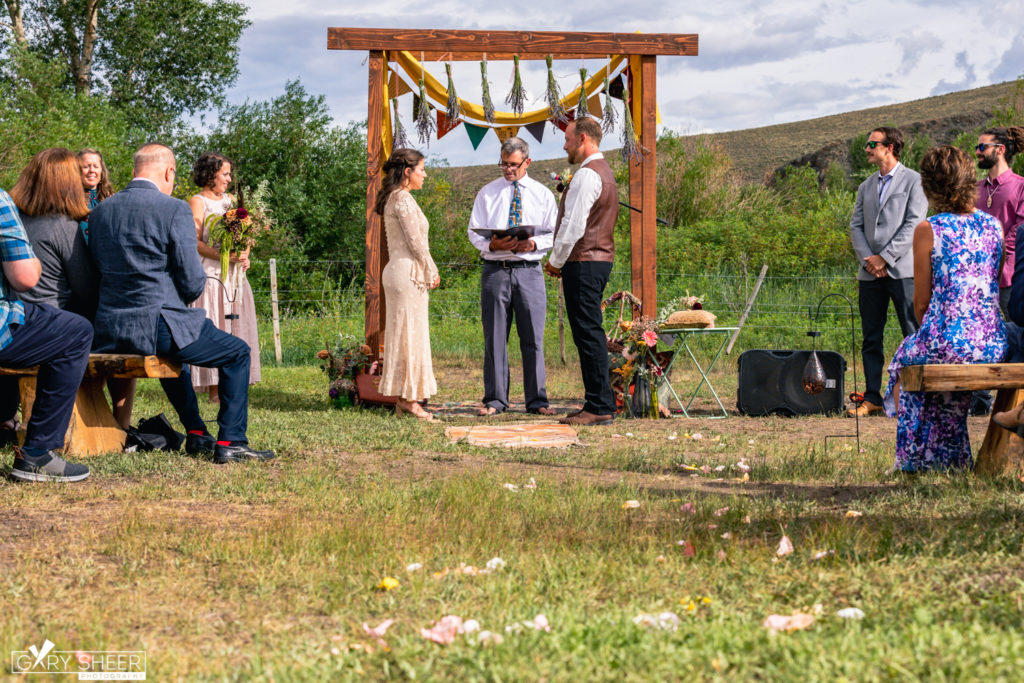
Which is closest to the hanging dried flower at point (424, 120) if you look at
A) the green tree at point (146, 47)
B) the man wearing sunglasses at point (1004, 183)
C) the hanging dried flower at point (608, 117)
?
the hanging dried flower at point (608, 117)

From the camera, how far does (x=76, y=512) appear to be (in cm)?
450

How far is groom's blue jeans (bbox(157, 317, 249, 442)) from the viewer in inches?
221

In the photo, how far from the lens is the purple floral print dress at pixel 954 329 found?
504 cm

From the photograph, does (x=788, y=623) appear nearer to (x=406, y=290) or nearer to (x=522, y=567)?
(x=522, y=567)

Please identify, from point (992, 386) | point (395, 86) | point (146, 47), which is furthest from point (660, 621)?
point (146, 47)

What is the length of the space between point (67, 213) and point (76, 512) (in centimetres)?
193

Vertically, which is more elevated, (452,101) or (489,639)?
(452,101)

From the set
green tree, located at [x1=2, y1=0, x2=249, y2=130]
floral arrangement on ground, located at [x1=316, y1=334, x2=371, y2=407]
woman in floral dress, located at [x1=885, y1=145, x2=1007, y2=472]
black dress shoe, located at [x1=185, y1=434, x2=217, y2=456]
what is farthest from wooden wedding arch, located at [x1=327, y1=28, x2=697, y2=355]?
green tree, located at [x1=2, y1=0, x2=249, y2=130]

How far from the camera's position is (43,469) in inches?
199

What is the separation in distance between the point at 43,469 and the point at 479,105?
5491 millimetres

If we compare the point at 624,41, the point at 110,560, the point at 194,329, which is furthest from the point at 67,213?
the point at 624,41

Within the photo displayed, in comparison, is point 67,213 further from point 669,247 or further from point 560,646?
point 669,247

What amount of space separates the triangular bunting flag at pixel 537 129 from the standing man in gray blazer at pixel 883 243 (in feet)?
9.69

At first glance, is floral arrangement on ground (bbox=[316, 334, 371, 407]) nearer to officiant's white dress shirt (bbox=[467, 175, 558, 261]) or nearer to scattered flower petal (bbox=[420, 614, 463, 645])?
officiant's white dress shirt (bbox=[467, 175, 558, 261])
